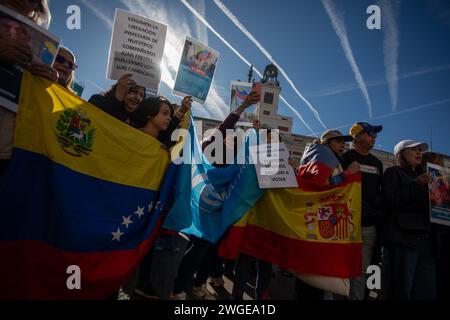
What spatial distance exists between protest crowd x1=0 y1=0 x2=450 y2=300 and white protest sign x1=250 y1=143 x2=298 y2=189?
0.13m

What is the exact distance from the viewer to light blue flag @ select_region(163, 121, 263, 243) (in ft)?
9.59

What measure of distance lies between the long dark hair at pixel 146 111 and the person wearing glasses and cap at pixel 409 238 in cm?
300

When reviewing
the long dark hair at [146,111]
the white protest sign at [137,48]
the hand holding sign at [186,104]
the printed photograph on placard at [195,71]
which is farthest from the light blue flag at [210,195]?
the white protest sign at [137,48]

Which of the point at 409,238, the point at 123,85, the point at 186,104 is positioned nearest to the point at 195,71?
the point at 186,104

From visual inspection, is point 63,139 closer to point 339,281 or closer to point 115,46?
point 115,46

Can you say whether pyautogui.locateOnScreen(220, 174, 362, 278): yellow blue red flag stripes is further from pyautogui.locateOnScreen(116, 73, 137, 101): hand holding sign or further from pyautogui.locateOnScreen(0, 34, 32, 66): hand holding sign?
pyautogui.locateOnScreen(0, 34, 32, 66): hand holding sign

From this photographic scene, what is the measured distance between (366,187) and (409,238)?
754mm

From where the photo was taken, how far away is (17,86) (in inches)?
81.2

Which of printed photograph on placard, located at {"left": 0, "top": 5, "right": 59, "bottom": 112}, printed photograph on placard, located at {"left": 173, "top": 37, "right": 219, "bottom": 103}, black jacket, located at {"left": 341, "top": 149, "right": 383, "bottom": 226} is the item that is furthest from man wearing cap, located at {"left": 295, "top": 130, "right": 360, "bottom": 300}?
printed photograph on placard, located at {"left": 0, "top": 5, "right": 59, "bottom": 112}

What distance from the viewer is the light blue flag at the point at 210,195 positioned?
9.59ft

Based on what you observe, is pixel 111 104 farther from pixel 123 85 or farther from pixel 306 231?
pixel 306 231

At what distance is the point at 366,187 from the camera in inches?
140

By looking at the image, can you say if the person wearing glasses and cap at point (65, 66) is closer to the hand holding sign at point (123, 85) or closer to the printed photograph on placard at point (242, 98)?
the hand holding sign at point (123, 85)
